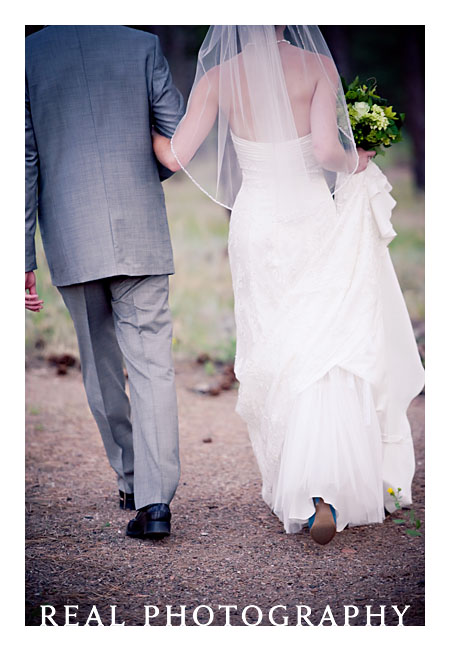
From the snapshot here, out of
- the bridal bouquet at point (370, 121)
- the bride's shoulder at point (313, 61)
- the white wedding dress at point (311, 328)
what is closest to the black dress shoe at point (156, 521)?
the white wedding dress at point (311, 328)

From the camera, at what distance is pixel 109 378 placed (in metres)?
3.33

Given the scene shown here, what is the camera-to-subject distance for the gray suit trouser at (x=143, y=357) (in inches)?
123

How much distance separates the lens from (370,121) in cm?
328

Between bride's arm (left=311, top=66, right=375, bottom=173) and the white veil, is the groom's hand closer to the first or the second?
the white veil

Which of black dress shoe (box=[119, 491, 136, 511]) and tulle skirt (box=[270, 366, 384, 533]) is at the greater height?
Result: tulle skirt (box=[270, 366, 384, 533])

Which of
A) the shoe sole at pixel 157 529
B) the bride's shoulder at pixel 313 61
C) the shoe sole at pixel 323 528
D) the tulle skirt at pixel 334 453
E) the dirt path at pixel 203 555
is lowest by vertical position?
the dirt path at pixel 203 555

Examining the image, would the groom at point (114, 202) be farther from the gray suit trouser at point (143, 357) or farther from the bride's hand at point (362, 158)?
the bride's hand at point (362, 158)

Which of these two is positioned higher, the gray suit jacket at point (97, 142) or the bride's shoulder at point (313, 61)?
the bride's shoulder at point (313, 61)

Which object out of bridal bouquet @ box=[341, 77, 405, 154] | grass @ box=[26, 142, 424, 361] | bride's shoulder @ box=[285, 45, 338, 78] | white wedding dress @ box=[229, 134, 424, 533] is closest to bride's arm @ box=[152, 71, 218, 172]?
white wedding dress @ box=[229, 134, 424, 533]

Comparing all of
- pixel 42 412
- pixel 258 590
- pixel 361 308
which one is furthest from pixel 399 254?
pixel 258 590

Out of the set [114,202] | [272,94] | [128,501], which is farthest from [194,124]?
[128,501]

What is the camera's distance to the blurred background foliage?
6523 mm

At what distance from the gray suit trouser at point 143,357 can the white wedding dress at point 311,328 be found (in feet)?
1.31

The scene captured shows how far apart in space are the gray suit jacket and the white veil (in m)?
0.13
